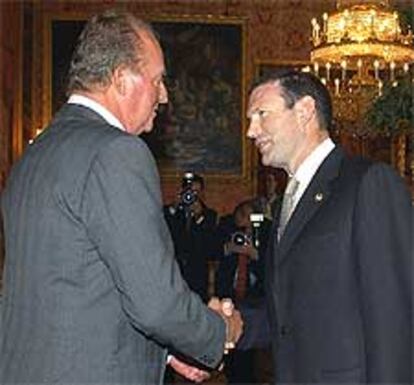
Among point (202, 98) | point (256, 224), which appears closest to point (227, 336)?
point (256, 224)

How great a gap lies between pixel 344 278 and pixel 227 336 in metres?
0.43

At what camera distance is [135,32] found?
264cm

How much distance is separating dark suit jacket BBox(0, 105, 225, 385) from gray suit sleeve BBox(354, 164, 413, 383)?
63 cm

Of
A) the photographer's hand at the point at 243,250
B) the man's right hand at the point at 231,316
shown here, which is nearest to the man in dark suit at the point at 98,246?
the man's right hand at the point at 231,316

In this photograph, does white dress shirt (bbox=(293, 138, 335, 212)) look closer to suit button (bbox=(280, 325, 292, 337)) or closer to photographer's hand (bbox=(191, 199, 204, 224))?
suit button (bbox=(280, 325, 292, 337))

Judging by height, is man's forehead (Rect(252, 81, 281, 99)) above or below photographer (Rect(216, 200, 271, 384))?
above

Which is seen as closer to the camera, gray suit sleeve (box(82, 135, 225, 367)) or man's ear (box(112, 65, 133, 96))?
gray suit sleeve (box(82, 135, 225, 367))

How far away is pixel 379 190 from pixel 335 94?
830cm

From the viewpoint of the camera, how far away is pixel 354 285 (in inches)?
118

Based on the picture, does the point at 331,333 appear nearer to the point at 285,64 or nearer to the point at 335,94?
the point at 335,94

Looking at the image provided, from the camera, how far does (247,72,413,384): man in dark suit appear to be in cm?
294

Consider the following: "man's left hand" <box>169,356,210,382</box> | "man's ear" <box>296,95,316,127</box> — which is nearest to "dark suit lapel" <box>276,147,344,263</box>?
"man's ear" <box>296,95,316,127</box>

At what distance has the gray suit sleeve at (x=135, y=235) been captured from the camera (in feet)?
7.91

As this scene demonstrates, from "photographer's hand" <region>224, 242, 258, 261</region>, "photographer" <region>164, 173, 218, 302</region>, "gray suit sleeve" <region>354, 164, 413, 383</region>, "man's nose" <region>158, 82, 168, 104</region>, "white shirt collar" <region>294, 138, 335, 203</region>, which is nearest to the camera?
"man's nose" <region>158, 82, 168, 104</region>
